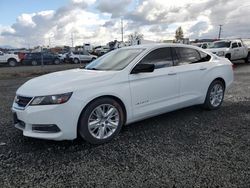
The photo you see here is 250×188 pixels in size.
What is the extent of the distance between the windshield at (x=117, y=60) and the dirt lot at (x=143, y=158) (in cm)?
119

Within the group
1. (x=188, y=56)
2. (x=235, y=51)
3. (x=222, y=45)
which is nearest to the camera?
(x=188, y=56)

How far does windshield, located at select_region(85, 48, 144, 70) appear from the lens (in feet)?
15.5

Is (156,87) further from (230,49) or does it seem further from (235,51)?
(235,51)

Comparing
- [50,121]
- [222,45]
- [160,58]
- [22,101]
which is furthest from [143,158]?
[222,45]

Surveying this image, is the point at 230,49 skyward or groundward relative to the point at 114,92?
skyward

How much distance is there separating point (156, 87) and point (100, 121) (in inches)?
49.0

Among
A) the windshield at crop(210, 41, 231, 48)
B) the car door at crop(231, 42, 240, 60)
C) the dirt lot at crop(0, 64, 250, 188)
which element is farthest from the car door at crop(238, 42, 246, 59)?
the dirt lot at crop(0, 64, 250, 188)

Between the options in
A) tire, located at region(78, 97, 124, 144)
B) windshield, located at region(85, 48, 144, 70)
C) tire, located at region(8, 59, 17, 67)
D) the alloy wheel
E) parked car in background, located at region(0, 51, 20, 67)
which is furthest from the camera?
tire, located at region(8, 59, 17, 67)

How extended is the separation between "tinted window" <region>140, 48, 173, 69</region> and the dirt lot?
115 centimetres

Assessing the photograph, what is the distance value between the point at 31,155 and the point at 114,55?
2.53 metres

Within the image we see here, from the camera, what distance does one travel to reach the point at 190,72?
5.38m

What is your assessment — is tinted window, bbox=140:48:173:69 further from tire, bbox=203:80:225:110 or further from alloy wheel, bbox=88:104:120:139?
tire, bbox=203:80:225:110

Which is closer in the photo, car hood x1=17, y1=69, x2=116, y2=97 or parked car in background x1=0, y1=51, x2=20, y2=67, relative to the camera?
car hood x1=17, y1=69, x2=116, y2=97

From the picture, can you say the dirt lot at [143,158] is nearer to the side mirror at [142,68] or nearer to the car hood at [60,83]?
the car hood at [60,83]
